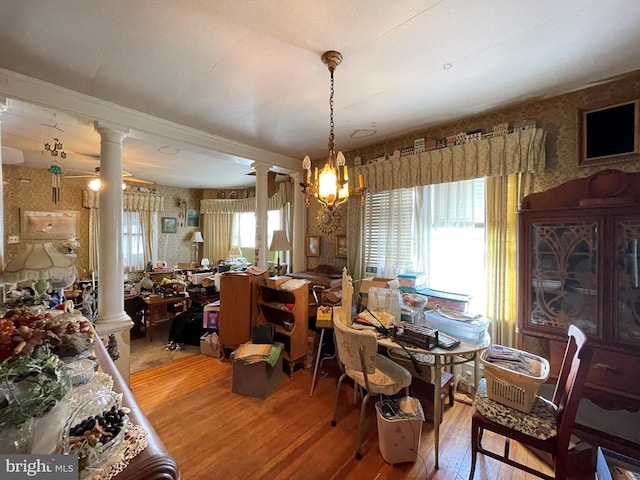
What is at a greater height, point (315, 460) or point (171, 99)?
point (171, 99)

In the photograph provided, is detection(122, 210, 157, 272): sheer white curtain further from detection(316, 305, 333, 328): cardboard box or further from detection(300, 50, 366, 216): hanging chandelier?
detection(300, 50, 366, 216): hanging chandelier

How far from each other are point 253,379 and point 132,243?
16.2ft

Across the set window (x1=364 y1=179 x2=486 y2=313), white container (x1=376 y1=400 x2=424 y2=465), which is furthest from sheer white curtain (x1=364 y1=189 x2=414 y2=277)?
white container (x1=376 y1=400 x2=424 y2=465)

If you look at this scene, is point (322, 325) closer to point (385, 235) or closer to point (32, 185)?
point (385, 235)

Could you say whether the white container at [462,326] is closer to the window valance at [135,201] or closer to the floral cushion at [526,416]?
the floral cushion at [526,416]

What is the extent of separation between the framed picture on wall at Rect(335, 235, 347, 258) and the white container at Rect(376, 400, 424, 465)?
2200 millimetres

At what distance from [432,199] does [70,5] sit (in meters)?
3.00

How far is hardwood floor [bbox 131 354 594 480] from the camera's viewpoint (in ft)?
5.44

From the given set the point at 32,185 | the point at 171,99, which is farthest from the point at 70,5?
the point at 32,185

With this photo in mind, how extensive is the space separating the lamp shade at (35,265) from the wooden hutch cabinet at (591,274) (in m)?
3.34

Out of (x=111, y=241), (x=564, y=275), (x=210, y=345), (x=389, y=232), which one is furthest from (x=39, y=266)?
(x=564, y=275)

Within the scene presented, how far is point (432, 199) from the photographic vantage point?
288cm

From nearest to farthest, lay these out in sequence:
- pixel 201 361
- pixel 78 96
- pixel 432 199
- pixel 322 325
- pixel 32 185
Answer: pixel 78 96, pixel 322 325, pixel 432 199, pixel 201 361, pixel 32 185

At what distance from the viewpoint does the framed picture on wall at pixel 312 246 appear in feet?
13.2
